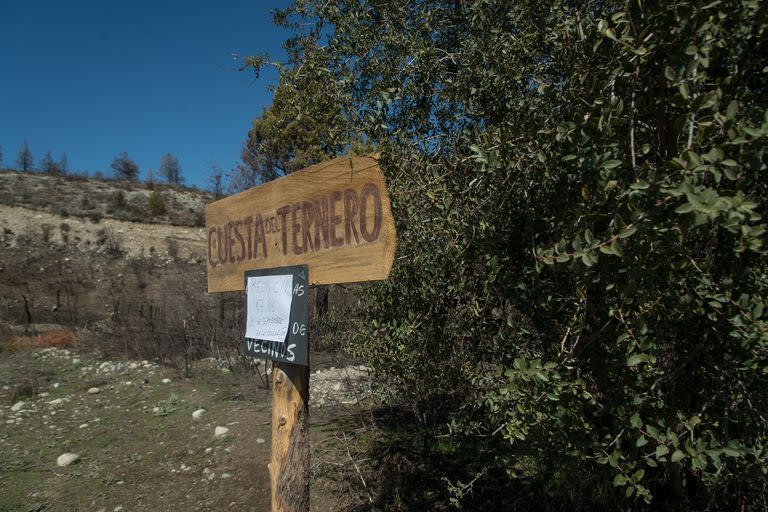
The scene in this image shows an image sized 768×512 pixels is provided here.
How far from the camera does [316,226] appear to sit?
2230 millimetres

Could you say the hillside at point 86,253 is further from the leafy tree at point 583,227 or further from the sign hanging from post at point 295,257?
the leafy tree at point 583,227

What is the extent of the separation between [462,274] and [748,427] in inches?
50.1

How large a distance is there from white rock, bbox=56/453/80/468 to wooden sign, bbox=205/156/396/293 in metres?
3.06

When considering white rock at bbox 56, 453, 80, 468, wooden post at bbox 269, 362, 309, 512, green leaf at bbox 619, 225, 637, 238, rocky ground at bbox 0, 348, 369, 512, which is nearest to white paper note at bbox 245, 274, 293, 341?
wooden post at bbox 269, 362, 309, 512

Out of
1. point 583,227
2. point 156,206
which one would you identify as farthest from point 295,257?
point 156,206

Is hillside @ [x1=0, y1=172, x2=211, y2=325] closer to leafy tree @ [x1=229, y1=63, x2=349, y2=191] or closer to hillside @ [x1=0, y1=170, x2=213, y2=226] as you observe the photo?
hillside @ [x1=0, y1=170, x2=213, y2=226]

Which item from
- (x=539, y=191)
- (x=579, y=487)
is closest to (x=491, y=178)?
(x=539, y=191)

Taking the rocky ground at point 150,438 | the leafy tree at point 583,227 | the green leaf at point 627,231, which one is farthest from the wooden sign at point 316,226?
the rocky ground at point 150,438

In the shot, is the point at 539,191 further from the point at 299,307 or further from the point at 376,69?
the point at 376,69

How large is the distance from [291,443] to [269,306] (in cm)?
62

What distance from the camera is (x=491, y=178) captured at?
217cm

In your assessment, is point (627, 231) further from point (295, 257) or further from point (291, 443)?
point (291, 443)

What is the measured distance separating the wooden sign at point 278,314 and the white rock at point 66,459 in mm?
3265

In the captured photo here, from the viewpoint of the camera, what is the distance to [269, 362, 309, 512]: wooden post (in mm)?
2414
